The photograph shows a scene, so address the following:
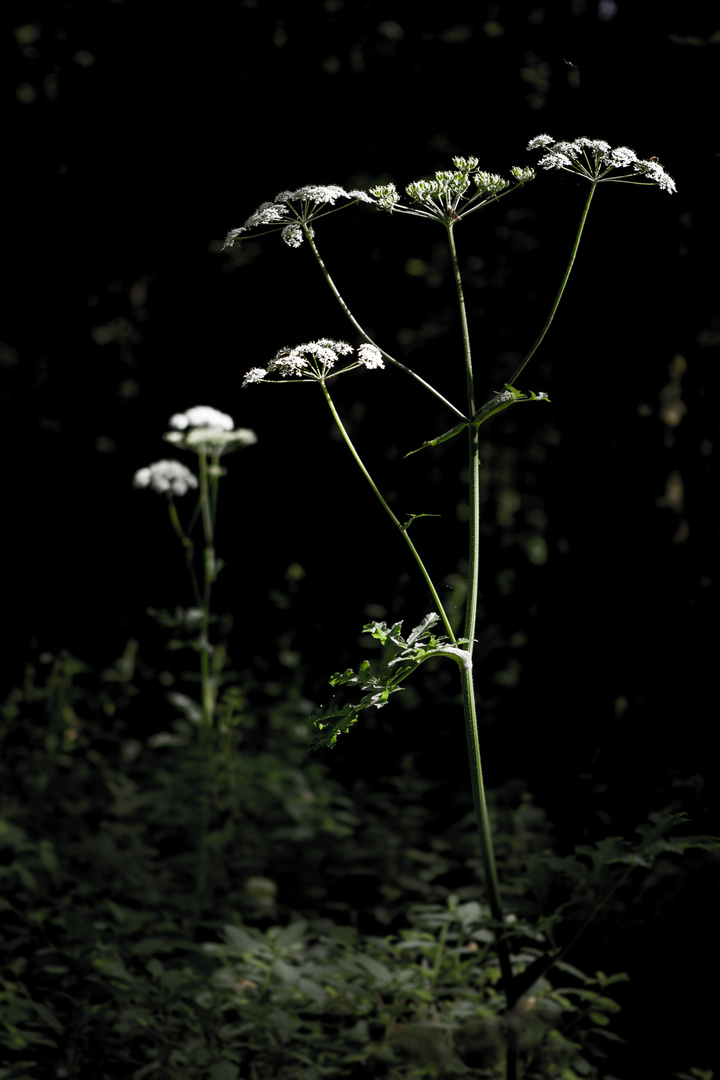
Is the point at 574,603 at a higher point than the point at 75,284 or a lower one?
lower

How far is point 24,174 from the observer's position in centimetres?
317

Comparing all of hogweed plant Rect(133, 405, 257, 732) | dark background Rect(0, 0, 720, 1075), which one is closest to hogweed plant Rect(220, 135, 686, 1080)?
dark background Rect(0, 0, 720, 1075)

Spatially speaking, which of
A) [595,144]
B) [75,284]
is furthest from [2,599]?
[595,144]

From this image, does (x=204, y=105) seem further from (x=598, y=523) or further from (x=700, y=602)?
(x=700, y=602)

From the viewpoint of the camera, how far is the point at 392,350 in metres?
2.90

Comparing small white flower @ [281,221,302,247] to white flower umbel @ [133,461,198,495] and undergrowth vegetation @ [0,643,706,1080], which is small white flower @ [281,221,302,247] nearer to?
undergrowth vegetation @ [0,643,706,1080]

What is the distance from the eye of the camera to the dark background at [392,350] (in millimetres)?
2090

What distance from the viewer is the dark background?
6.86 ft

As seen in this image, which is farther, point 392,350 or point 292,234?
point 392,350

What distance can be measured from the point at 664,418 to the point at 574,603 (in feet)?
1.71

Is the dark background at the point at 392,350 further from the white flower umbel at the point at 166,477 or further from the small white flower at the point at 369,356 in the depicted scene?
the small white flower at the point at 369,356

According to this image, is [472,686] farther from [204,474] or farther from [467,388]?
[204,474]

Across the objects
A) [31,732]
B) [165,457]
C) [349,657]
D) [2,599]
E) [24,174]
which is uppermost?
[24,174]

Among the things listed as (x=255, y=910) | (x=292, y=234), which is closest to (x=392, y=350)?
(x=292, y=234)
